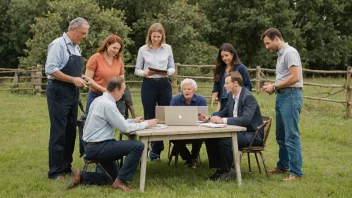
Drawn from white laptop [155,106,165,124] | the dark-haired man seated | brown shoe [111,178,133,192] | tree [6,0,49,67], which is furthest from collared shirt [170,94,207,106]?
tree [6,0,49,67]

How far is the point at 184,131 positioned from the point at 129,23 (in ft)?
58.4

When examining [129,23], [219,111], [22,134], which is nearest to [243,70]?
[219,111]

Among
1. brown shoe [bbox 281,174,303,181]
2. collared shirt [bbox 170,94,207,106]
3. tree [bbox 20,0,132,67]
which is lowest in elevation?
brown shoe [bbox 281,174,303,181]

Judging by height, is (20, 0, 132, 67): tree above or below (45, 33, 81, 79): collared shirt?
above

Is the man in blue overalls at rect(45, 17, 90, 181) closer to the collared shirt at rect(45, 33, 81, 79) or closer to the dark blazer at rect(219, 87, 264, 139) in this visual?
the collared shirt at rect(45, 33, 81, 79)

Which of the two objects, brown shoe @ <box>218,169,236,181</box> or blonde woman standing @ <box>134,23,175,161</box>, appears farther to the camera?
blonde woman standing @ <box>134,23,175,161</box>

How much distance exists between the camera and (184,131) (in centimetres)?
466

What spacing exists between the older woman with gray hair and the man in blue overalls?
1284mm

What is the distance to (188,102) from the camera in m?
5.75

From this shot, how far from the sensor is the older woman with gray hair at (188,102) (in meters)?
5.62

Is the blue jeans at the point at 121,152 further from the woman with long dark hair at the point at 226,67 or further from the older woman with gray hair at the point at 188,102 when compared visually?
the woman with long dark hair at the point at 226,67

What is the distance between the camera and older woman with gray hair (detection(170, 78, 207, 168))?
5.62 meters

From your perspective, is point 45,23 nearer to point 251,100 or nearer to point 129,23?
point 129,23

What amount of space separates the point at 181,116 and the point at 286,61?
1390 mm
